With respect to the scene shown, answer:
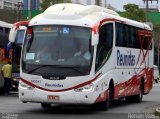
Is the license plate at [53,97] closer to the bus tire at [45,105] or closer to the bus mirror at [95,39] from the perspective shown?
the bus mirror at [95,39]

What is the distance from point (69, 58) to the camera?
61.2 feet

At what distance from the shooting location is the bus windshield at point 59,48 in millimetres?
18656

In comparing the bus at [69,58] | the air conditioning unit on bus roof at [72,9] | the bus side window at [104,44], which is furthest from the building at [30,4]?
the bus at [69,58]

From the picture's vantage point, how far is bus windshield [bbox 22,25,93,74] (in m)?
18.7

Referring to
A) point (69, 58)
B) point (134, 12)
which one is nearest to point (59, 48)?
point (69, 58)

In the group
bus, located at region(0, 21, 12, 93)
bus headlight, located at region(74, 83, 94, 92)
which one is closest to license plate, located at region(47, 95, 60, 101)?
bus headlight, located at region(74, 83, 94, 92)

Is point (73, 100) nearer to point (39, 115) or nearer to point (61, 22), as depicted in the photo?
point (39, 115)

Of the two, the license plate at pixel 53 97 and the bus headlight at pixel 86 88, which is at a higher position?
the bus headlight at pixel 86 88

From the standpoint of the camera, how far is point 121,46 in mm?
22469

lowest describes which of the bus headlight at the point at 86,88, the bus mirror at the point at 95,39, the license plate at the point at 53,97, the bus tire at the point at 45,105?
the bus tire at the point at 45,105

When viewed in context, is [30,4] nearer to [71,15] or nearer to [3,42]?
[3,42]

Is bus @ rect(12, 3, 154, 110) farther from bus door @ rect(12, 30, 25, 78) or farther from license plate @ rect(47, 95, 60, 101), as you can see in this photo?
bus door @ rect(12, 30, 25, 78)

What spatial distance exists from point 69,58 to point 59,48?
0.48 meters

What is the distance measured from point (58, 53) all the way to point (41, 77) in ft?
3.09
